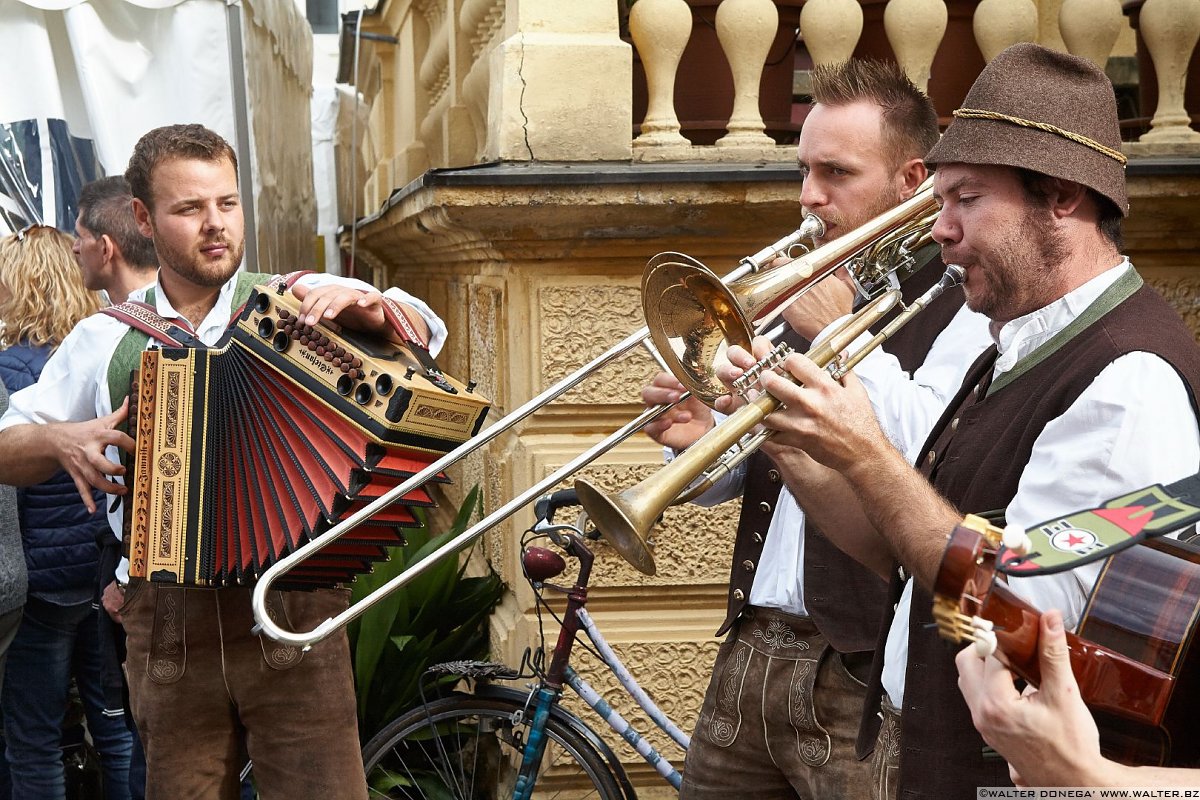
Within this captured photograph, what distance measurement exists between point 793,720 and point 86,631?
8.63 feet

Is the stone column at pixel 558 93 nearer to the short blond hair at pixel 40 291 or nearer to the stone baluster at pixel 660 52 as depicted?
the stone baluster at pixel 660 52

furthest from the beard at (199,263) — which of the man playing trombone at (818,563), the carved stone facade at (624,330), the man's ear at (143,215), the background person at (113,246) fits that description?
the background person at (113,246)

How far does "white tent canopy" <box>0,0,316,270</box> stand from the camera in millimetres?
5230

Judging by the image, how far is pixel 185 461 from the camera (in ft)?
8.75

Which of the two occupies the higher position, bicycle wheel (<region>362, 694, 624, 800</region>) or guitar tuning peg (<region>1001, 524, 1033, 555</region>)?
guitar tuning peg (<region>1001, 524, 1033, 555</region>)

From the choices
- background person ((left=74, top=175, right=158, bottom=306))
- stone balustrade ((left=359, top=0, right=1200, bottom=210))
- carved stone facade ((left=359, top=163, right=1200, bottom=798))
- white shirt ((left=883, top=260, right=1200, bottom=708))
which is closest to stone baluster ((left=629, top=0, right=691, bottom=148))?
stone balustrade ((left=359, top=0, right=1200, bottom=210))

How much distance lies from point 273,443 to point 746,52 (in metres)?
2.05

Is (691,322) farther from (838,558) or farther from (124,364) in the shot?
(124,364)

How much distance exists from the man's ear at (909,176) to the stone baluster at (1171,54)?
1.62 meters

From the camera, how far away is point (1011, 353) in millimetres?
1944

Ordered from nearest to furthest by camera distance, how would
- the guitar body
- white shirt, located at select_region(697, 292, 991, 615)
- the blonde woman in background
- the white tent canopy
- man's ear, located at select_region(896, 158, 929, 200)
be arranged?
the guitar body → white shirt, located at select_region(697, 292, 991, 615) → man's ear, located at select_region(896, 158, 929, 200) → the blonde woman in background → the white tent canopy

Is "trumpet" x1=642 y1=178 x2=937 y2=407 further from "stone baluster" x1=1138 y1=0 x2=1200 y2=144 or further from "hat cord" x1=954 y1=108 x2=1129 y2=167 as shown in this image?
"stone baluster" x1=1138 y1=0 x2=1200 y2=144

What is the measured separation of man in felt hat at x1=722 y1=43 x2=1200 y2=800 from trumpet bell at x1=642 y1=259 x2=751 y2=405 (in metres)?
0.36

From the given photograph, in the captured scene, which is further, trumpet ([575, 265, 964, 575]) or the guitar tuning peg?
trumpet ([575, 265, 964, 575])
